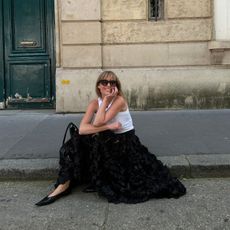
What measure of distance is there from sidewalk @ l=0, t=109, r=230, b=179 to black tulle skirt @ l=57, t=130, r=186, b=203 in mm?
599

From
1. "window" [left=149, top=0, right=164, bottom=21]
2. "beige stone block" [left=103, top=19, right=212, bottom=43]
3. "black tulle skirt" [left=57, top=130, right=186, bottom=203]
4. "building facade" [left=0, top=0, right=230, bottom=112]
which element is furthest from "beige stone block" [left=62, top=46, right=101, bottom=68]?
"black tulle skirt" [left=57, top=130, right=186, bottom=203]

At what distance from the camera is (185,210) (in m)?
3.73

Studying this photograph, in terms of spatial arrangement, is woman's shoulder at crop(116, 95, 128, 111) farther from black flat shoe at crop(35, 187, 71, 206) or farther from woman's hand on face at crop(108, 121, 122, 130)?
black flat shoe at crop(35, 187, 71, 206)

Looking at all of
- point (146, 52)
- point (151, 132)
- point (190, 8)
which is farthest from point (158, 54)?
point (151, 132)

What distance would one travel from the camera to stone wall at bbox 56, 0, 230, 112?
836 centimetres

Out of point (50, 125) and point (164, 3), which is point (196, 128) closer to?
point (50, 125)

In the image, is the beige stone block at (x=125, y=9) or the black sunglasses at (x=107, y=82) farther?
the beige stone block at (x=125, y=9)

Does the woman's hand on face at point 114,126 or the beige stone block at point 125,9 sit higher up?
the beige stone block at point 125,9

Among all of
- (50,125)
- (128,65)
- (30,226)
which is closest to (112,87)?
(30,226)

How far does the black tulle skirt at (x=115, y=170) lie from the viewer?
13.2 ft

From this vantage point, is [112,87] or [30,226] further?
[112,87]

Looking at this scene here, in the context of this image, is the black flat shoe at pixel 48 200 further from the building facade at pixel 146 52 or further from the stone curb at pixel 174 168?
the building facade at pixel 146 52

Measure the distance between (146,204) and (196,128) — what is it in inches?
117

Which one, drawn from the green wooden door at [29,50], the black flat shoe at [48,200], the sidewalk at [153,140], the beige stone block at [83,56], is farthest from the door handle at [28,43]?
the black flat shoe at [48,200]
